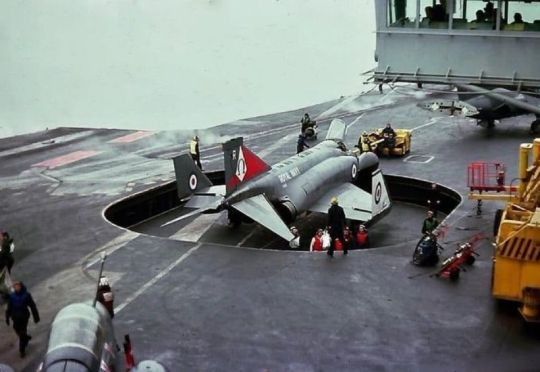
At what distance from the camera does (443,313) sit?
15.5 m

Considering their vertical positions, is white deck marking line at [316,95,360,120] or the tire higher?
the tire

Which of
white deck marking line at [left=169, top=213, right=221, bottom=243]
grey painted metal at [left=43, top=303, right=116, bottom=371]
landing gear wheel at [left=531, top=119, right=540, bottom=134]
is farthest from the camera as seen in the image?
landing gear wheel at [left=531, top=119, right=540, bottom=134]

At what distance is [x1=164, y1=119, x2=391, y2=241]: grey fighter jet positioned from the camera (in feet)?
69.9

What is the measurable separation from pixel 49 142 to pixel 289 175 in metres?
15.9

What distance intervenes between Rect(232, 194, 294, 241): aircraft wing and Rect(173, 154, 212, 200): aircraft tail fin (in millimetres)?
2129

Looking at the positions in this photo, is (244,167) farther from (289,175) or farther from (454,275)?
(454,275)

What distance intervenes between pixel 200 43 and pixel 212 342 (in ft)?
301

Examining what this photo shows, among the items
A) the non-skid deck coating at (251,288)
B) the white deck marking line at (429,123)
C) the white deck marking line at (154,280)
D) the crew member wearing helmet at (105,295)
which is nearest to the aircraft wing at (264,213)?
the non-skid deck coating at (251,288)

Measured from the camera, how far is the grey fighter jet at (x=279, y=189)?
839 inches

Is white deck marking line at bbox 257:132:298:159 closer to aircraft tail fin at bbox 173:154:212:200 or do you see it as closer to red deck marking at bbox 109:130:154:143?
red deck marking at bbox 109:130:154:143

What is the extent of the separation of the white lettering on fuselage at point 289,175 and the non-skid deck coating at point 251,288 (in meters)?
1.77

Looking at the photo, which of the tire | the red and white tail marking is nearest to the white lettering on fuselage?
the red and white tail marking

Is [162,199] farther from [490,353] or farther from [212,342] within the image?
[490,353]

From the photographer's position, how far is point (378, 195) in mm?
22766
